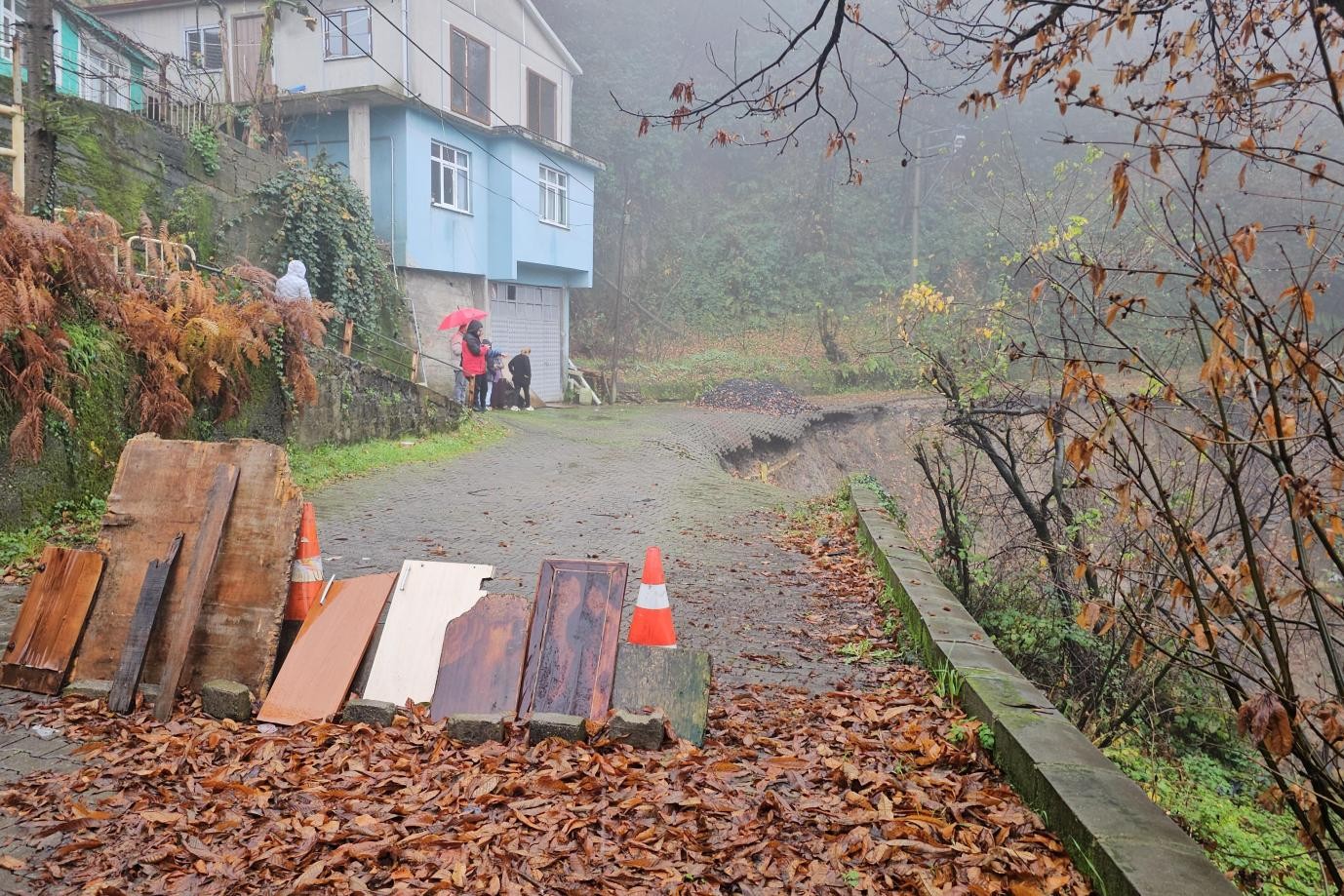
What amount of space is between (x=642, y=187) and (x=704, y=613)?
33276 mm

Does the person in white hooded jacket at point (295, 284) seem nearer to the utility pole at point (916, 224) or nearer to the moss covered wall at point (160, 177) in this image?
the moss covered wall at point (160, 177)

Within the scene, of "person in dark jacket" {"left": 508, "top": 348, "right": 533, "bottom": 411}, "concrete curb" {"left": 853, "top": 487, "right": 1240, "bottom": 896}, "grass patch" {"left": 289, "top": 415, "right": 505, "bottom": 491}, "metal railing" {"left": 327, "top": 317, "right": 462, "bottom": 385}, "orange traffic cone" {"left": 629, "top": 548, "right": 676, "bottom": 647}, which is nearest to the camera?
"concrete curb" {"left": 853, "top": 487, "right": 1240, "bottom": 896}

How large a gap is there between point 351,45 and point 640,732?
20.6m

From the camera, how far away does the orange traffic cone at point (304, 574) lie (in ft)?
16.8

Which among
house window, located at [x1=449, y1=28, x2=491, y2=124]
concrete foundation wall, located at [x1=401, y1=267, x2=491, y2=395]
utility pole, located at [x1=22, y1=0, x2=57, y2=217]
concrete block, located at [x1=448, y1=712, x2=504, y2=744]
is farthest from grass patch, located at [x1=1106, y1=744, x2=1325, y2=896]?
house window, located at [x1=449, y1=28, x2=491, y2=124]

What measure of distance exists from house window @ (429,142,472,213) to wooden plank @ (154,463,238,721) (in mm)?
18105

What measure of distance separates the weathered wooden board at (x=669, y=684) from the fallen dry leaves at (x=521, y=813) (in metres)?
0.15

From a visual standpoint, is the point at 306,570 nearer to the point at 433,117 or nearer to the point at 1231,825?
the point at 1231,825

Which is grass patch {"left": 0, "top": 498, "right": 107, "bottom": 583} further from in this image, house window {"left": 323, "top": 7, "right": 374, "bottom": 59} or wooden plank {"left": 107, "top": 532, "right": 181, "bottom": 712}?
house window {"left": 323, "top": 7, "right": 374, "bottom": 59}

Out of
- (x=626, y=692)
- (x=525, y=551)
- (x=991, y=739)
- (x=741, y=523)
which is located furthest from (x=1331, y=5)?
(x=741, y=523)

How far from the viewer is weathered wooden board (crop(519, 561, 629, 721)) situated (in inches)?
173

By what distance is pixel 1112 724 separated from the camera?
5.28 m

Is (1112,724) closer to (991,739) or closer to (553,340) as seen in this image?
(991,739)

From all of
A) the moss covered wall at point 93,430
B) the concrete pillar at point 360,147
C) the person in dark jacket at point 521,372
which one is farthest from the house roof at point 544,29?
the moss covered wall at point 93,430
